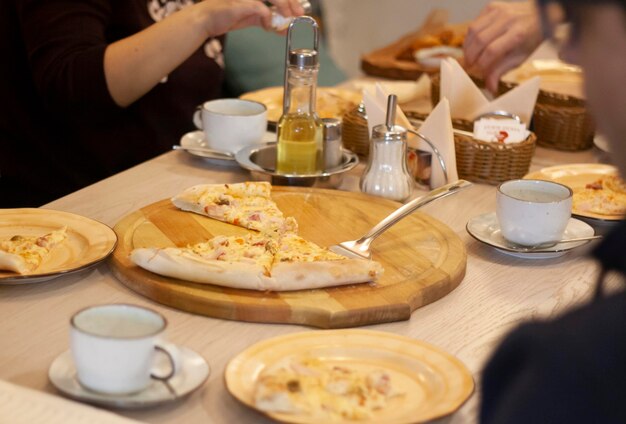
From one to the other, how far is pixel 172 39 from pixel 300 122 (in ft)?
1.55

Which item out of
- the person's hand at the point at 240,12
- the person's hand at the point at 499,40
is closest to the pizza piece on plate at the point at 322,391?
the person's hand at the point at 240,12

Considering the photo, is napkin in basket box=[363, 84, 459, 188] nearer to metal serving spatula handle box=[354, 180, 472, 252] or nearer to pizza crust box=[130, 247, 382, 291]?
metal serving spatula handle box=[354, 180, 472, 252]

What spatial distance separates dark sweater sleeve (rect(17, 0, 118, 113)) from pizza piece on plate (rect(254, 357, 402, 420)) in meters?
1.30

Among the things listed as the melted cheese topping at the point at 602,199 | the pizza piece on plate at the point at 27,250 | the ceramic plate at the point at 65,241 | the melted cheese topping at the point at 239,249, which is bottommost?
the melted cheese topping at the point at 602,199

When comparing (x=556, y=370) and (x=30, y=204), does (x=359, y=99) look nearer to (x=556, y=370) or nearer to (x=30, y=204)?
(x=30, y=204)

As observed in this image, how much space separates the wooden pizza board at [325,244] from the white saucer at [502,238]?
2.2 inches

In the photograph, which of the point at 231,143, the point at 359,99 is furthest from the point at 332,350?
the point at 359,99

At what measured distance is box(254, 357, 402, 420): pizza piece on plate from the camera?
1021 mm

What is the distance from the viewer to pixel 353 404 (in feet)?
3.42

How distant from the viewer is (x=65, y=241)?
1498 millimetres

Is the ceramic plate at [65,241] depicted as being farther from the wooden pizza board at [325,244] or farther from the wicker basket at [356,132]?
the wicker basket at [356,132]

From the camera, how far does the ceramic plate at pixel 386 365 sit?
3.43ft

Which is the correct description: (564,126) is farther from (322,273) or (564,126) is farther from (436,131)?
(322,273)

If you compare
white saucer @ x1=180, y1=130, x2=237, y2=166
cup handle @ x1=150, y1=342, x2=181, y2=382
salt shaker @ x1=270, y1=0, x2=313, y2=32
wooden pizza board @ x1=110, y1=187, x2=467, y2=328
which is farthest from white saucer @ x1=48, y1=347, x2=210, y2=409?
salt shaker @ x1=270, y1=0, x2=313, y2=32
